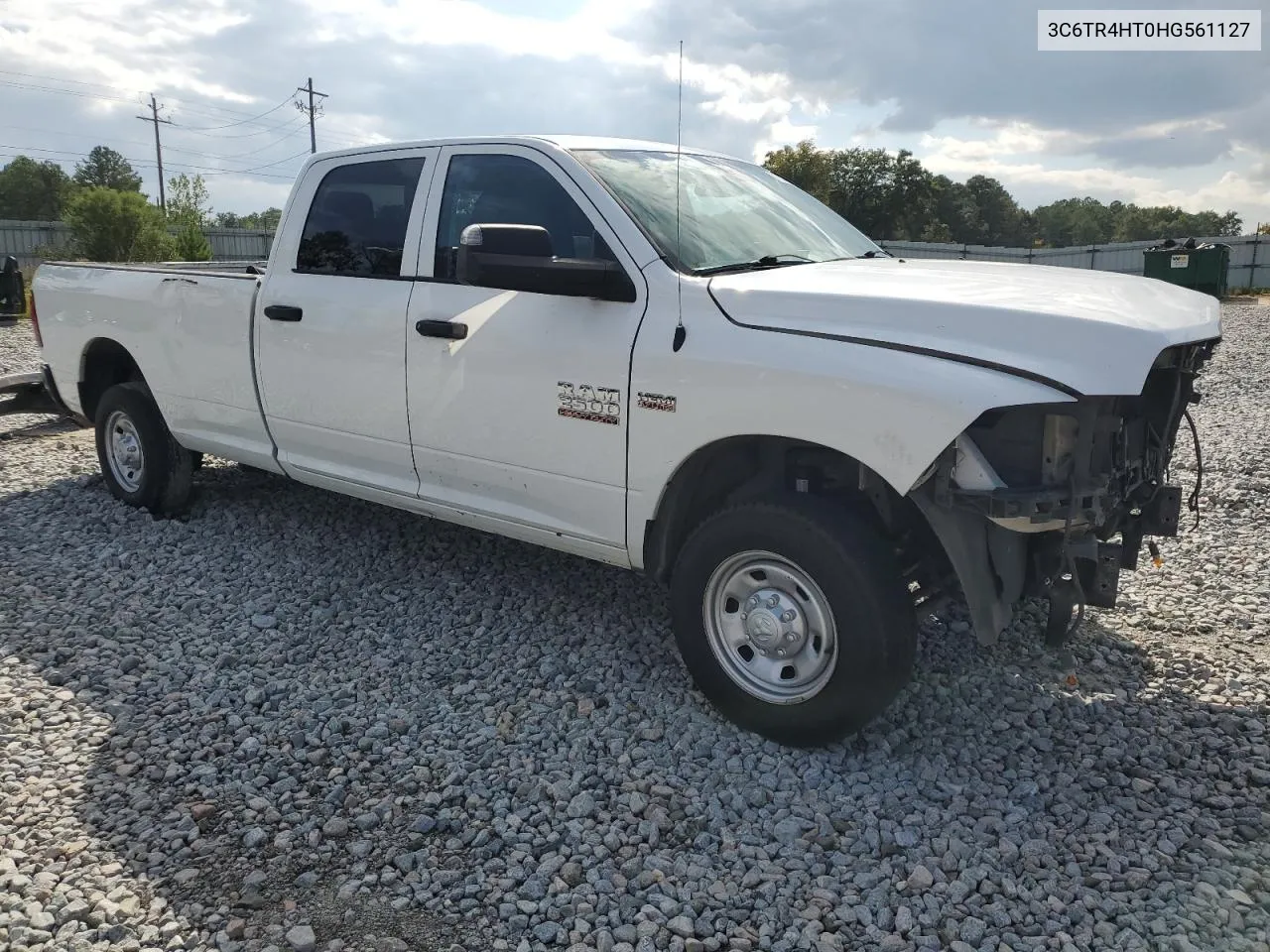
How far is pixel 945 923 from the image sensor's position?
111 inches

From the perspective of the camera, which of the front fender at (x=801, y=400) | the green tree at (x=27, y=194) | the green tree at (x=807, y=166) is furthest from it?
the green tree at (x=27, y=194)

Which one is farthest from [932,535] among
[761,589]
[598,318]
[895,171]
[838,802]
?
[895,171]

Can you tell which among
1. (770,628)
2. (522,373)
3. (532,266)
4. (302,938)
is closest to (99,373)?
(522,373)

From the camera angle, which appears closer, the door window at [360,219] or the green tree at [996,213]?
the door window at [360,219]

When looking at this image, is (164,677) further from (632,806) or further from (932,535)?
(932,535)

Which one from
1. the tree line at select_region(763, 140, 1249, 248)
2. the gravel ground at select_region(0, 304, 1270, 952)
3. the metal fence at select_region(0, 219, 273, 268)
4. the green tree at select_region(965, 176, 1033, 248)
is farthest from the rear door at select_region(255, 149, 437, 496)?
the green tree at select_region(965, 176, 1033, 248)

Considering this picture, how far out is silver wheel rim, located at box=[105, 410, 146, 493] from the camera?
253 inches

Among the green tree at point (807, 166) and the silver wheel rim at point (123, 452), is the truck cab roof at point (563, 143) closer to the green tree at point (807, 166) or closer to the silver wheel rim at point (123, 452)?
the silver wheel rim at point (123, 452)

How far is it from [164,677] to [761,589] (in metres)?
2.54

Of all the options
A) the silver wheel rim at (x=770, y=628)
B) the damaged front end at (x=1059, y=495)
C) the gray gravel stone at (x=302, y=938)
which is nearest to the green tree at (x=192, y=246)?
the silver wheel rim at (x=770, y=628)

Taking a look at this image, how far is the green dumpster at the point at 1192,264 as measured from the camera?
2166 centimetres

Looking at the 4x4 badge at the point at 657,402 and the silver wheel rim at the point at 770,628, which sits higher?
the 4x4 badge at the point at 657,402

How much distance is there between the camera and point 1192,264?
862 inches

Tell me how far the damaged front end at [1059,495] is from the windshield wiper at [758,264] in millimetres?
1155
